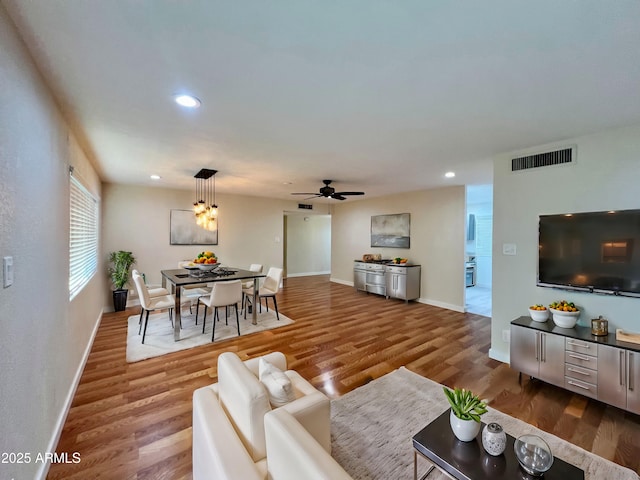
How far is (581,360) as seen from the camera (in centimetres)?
244

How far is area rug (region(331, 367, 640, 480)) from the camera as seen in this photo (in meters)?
1.71

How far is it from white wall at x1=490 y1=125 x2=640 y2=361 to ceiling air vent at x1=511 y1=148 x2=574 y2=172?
5 centimetres

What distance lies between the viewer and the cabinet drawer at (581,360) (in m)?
2.37

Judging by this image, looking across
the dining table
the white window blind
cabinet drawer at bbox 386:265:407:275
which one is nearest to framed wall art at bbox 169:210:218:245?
the dining table

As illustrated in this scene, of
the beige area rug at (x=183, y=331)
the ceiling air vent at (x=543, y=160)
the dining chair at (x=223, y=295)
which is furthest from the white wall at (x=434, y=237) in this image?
the dining chair at (x=223, y=295)

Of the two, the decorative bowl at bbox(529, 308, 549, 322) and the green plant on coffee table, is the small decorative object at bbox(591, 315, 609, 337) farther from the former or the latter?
the green plant on coffee table

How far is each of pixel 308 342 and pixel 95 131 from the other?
340cm

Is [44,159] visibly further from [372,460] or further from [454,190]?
[454,190]

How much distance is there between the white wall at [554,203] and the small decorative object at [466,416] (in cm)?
224

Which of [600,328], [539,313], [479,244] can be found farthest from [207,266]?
[479,244]

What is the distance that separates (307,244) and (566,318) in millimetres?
7840

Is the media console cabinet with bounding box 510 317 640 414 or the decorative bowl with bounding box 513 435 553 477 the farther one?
the media console cabinet with bounding box 510 317 640 414

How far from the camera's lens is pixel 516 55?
5.01 feet

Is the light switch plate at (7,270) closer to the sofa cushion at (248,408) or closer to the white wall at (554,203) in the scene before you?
the sofa cushion at (248,408)
